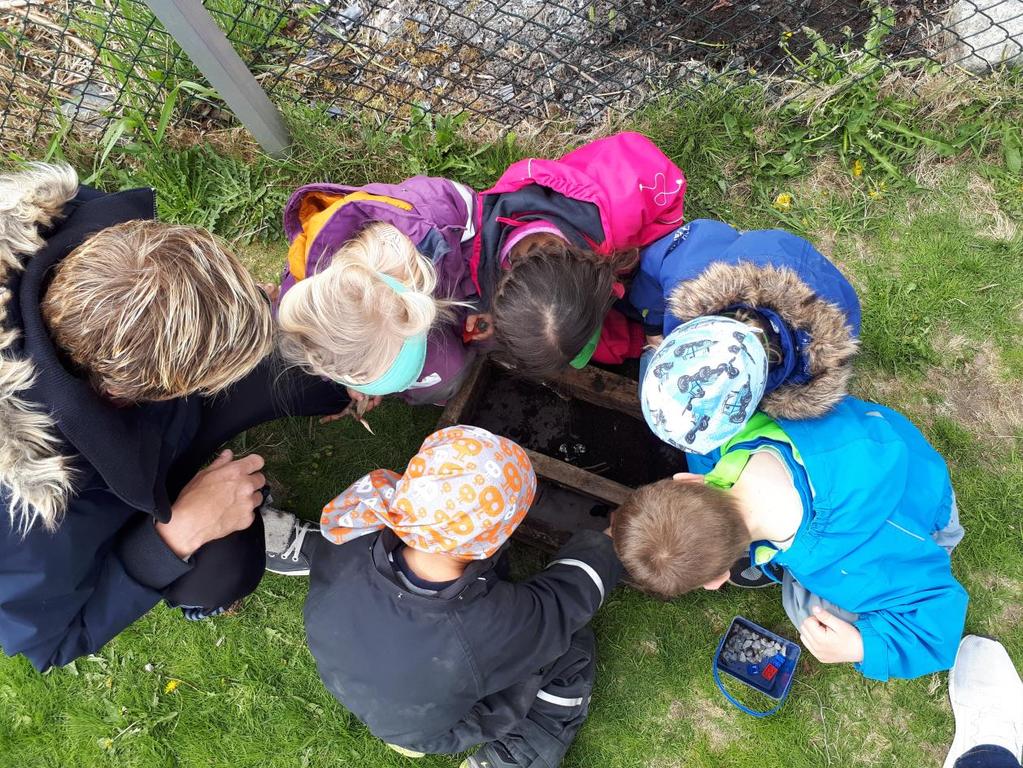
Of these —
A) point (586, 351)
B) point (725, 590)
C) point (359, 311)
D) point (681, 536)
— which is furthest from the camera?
point (725, 590)

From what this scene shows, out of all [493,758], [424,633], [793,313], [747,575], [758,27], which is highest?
[758,27]

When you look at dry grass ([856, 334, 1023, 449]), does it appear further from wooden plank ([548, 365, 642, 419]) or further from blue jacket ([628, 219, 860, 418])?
wooden plank ([548, 365, 642, 419])

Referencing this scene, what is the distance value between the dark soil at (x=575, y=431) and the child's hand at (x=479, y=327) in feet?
1.94

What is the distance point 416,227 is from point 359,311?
479 mm

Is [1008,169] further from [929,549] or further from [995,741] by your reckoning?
[995,741]

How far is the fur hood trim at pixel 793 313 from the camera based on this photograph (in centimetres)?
203

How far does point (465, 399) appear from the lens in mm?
2875

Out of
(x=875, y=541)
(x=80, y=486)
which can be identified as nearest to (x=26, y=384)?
(x=80, y=486)

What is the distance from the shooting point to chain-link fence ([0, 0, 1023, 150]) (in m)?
3.18

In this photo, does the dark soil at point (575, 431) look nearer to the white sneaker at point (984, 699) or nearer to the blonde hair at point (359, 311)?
the blonde hair at point (359, 311)

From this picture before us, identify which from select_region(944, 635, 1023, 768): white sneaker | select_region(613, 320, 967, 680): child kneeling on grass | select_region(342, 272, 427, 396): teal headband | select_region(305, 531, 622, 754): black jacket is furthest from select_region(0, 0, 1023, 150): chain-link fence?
select_region(944, 635, 1023, 768): white sneaker

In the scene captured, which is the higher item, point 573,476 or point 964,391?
point 573,476

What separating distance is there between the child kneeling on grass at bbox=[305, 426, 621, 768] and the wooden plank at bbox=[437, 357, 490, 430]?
1.44ft

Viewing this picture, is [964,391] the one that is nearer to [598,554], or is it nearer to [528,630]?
[598,554]
